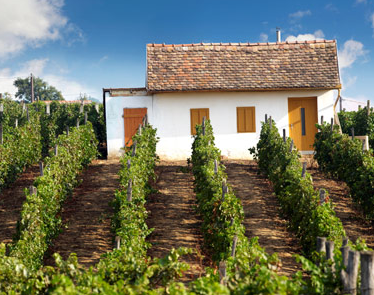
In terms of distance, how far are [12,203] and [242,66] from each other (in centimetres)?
1059

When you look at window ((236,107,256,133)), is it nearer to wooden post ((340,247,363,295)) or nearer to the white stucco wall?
the white stucco wall

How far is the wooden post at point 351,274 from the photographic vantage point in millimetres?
6055

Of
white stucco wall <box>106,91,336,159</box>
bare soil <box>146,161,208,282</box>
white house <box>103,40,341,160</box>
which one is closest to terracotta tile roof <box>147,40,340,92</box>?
white house <box>103,40,341,160</box>

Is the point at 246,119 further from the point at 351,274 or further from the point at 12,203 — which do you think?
the point at 351,274

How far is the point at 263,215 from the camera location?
14383 mm

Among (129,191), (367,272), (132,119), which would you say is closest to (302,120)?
(132,119)

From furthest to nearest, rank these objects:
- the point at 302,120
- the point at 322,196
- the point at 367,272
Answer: the point at 302,120 → the point at 322,196 → the point at 367,272

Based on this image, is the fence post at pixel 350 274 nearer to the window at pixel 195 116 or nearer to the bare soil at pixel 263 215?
the bare soil at pixel 263 215

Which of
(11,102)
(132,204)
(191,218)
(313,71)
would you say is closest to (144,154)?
(191,218)

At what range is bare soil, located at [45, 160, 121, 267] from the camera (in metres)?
12.6

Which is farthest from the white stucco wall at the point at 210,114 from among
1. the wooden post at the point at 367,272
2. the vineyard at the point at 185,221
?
the wooden post at the point at 367,272

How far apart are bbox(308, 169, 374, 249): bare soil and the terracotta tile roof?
170 inches

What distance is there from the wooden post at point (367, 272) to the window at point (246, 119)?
1483cm

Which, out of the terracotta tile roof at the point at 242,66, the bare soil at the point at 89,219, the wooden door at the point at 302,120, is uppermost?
the terracotta tile roof at the point at 242,66
